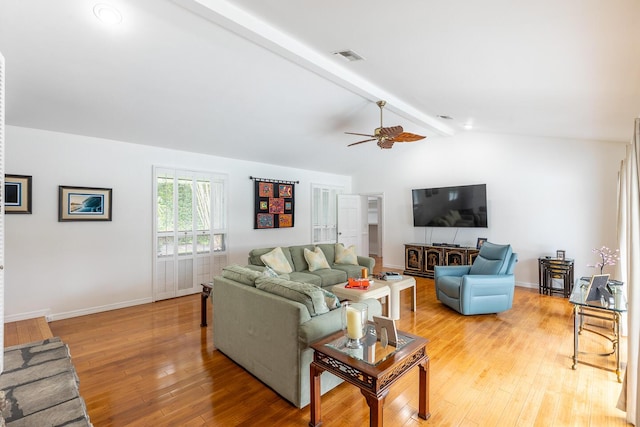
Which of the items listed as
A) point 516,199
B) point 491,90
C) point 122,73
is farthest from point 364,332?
point 516,199

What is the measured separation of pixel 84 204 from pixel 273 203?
3.24 meters

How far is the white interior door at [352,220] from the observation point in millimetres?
7973

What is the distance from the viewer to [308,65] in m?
2.99

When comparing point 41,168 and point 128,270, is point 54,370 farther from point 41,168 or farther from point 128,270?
point 41,168

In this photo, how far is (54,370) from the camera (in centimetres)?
220

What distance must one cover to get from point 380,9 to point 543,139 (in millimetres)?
4990

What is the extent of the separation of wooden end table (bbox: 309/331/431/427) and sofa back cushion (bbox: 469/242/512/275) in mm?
2776

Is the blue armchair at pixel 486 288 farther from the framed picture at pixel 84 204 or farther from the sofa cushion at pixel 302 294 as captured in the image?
the framed picture at pixel 84 204

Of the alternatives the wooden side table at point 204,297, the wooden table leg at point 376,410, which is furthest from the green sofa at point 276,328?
the wooden side table at point 204,297

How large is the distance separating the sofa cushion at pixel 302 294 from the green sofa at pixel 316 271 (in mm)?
1938

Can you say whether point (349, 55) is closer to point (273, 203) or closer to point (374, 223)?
point (273, 203)

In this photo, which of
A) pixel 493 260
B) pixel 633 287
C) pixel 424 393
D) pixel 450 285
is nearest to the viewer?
pixel 633 287

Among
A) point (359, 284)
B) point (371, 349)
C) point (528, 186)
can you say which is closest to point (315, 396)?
point (371, 349)

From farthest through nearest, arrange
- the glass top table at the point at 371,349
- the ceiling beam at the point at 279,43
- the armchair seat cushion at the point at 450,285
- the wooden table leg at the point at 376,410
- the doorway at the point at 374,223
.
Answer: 1. the doorway at the point at 374,223
2. the armchair seat cushion at the point at 450,285
3. the ceiling beam at the point at 279,43
4. the glass top table at the point at 371,349
5. the wooden table leg at the point at 376,410
